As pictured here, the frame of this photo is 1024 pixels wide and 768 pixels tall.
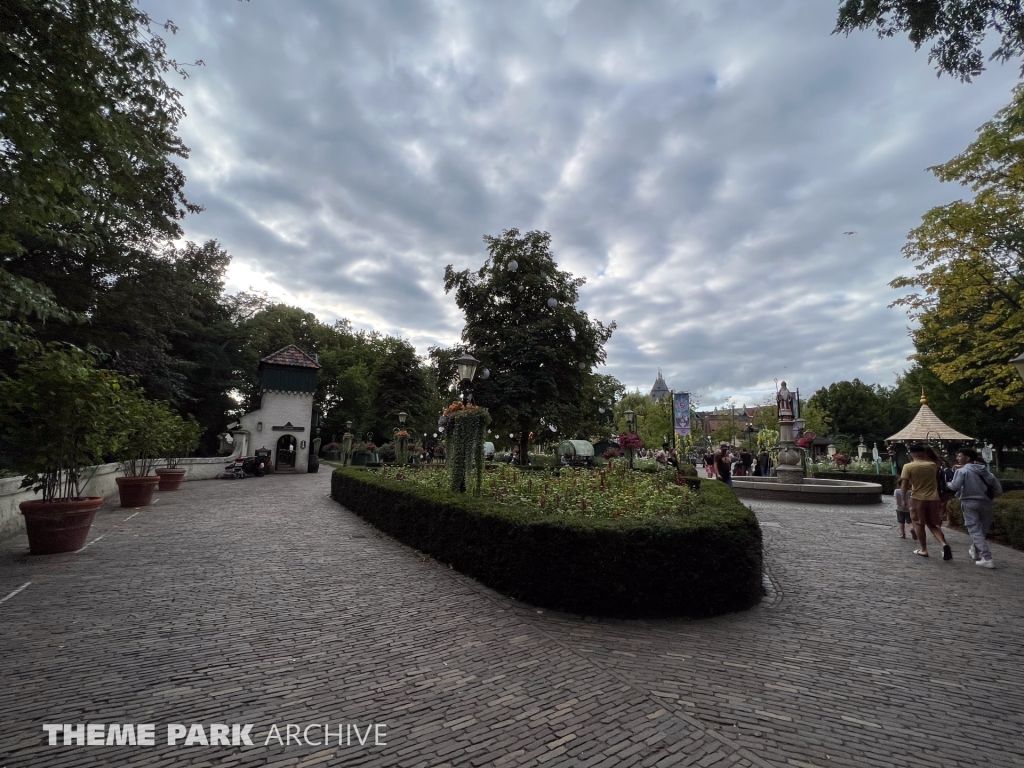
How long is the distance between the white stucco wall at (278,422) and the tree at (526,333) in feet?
42.5

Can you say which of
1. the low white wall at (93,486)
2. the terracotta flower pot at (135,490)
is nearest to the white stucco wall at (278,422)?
the low white wall at (93,486)

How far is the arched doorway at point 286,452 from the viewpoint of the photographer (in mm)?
31141

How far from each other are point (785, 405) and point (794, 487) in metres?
4.52

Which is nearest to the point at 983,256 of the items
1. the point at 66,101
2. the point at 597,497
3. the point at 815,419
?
the point at 597,497

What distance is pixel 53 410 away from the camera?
6.78m

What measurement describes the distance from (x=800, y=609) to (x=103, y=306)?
829 inches

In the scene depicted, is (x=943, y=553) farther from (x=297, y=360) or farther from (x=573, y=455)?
(x=297, y=360)

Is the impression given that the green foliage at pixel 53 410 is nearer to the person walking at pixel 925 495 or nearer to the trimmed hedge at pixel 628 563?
the trimmed hedge at pixel 628 563

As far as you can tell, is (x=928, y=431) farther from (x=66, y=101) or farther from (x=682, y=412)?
(x=66, y=101)

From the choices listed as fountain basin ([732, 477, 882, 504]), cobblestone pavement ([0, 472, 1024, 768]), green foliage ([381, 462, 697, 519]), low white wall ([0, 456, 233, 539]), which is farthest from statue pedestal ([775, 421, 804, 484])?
low white wall ([0, 456, 233, 539])

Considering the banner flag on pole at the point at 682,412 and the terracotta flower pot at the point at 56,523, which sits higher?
the banner flag on pole at the point at 682,412

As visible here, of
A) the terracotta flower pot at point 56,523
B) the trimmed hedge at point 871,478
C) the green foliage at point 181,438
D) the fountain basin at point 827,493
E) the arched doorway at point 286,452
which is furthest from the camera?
the arched doorway at point 286,452

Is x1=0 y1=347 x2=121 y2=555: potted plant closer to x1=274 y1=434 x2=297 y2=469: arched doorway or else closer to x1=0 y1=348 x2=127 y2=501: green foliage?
x1=0 y1=348 x2=127 y2=501: green foliage

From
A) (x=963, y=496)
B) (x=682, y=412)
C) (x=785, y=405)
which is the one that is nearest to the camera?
(x=963, y=496)
